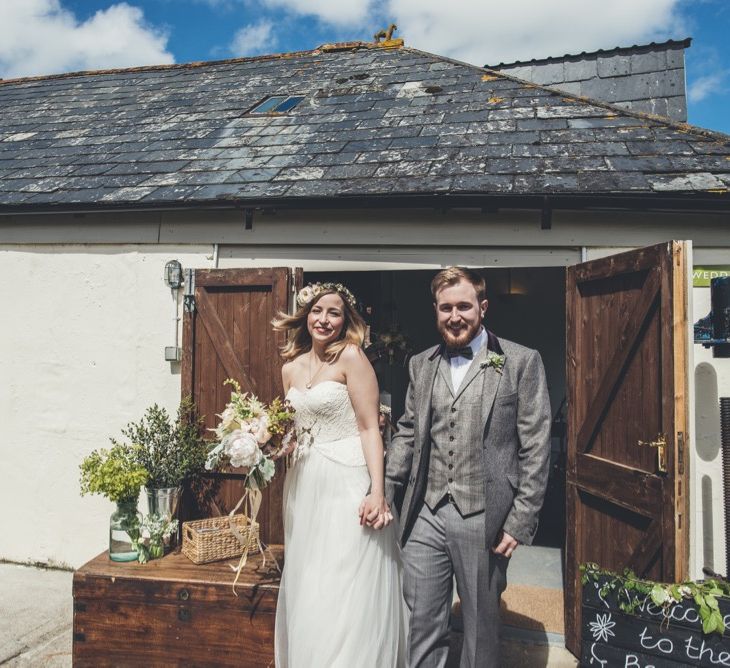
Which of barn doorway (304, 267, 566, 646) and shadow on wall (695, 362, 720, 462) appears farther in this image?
barn doorway (304, 267, 566, 646)

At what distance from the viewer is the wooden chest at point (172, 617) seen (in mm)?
3416

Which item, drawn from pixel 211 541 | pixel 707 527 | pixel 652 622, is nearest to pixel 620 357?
pixel 652 622

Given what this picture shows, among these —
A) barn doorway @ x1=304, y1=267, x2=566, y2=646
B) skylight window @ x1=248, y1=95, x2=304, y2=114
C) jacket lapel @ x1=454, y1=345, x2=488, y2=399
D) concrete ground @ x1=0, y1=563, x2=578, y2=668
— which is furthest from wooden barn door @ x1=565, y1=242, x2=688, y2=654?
skylight window @ x1=248, y1=95, x2=304, y2=114

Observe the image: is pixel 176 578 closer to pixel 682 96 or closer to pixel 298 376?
pixel 298 376

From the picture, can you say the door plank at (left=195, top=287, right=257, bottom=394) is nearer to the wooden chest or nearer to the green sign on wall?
the wooden chest

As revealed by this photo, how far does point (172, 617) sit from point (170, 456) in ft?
4.11

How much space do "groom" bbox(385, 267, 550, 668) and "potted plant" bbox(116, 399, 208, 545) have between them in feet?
7.04

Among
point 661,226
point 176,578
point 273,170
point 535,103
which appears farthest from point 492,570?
point 535,103

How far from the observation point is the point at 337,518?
3.19 m

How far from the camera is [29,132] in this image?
735 cm

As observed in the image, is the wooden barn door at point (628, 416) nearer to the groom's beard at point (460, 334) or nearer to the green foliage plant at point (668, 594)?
the green foliage plant at point (668, 594)

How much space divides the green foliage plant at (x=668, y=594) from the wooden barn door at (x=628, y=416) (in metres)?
0.46

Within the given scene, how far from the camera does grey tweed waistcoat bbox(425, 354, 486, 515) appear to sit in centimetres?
272

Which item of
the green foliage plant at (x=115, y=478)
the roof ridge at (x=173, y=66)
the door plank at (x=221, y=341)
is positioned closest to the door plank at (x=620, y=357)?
the door plank at (x=221, y=341)
